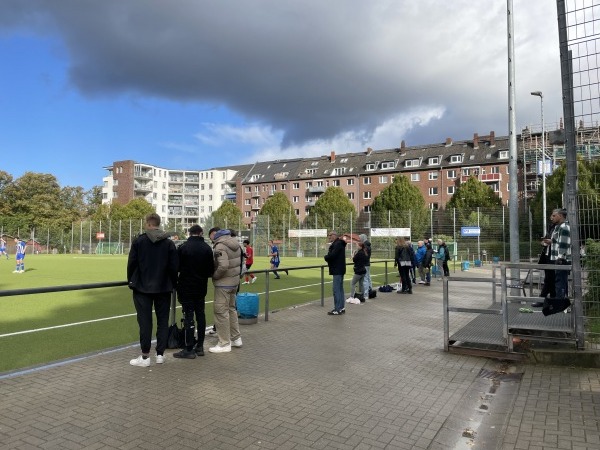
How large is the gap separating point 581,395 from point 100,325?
8029 millimetres

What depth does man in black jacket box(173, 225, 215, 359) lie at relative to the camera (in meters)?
6.63

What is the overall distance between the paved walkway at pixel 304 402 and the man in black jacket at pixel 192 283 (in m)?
0.37

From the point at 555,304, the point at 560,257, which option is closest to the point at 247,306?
the point at 555,304

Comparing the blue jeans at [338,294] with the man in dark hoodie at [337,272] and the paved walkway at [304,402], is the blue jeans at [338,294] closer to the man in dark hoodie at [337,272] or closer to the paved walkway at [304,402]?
the man in dark hoodie at [337,272]

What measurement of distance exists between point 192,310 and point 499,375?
4.18m

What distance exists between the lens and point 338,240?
11078mm

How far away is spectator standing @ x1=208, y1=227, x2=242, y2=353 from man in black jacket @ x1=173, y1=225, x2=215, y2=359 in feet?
0.71

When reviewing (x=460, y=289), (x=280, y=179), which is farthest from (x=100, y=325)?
(x=280, y=179)

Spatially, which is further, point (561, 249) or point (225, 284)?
point (561, 249)

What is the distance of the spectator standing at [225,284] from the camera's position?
273 inches

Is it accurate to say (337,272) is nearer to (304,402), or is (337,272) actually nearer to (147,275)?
(147,275)

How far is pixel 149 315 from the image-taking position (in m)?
6.12

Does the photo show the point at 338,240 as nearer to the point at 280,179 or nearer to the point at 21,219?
the point at 21,219

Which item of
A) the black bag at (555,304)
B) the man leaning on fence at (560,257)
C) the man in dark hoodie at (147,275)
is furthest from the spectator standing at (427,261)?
the man in dark hoodie at (147,275)
